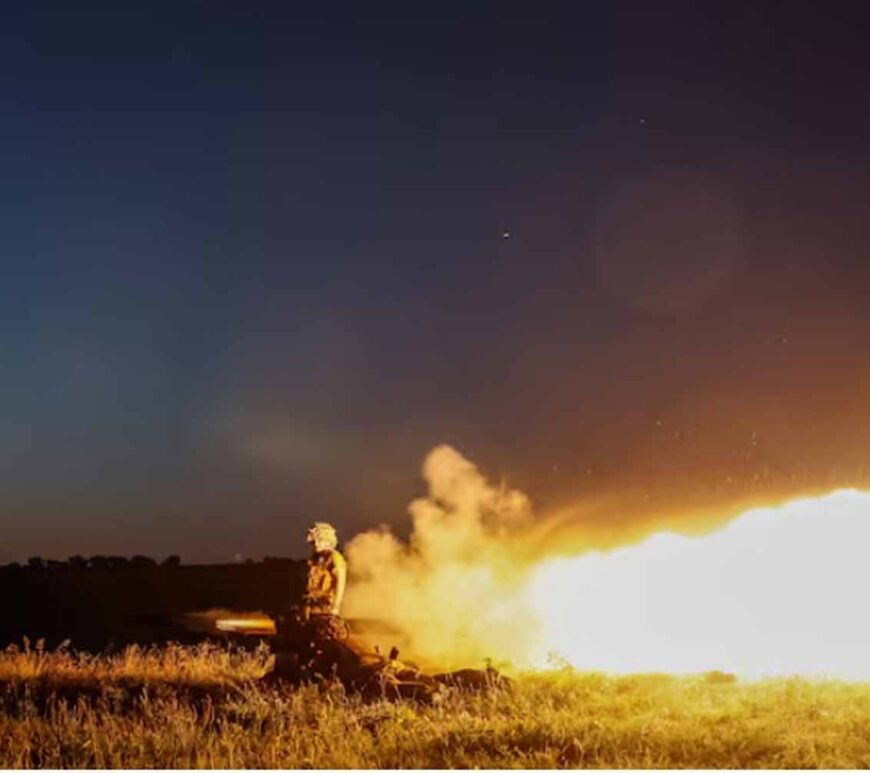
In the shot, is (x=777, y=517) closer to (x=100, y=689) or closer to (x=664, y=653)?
(x=664, y=653)

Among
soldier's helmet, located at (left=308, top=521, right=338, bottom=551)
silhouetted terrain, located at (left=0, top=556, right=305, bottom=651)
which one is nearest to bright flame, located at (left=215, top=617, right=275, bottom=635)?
silhouetted terrain, located at (left=0, top=556, right=305, bottom=651)

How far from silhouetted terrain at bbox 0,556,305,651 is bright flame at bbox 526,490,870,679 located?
12985 mm

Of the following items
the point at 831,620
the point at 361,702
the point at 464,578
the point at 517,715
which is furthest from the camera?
the point at 464,578

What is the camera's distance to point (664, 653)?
24469 mm

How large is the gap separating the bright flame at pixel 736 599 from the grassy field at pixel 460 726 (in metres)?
3.74

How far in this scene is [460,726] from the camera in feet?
50.8

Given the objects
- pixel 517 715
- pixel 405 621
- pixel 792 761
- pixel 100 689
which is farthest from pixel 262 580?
pixel 792 761

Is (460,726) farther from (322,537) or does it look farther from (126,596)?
(126,596)

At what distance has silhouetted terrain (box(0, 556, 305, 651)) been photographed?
3700 centimetres

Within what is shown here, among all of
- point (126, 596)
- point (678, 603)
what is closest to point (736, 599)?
point (678, 603)

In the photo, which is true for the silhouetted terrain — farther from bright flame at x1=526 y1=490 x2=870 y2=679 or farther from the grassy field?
bright flame at x1=526 y1=490 x2=870 y2=679

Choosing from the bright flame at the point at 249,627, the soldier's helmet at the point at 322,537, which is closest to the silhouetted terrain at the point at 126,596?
the bright flame at the point at 249,627

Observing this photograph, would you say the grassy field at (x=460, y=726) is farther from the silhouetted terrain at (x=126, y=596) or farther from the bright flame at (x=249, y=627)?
the silhouetted terrain at (x=126, y=596)

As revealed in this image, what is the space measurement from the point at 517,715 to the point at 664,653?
9047mm
